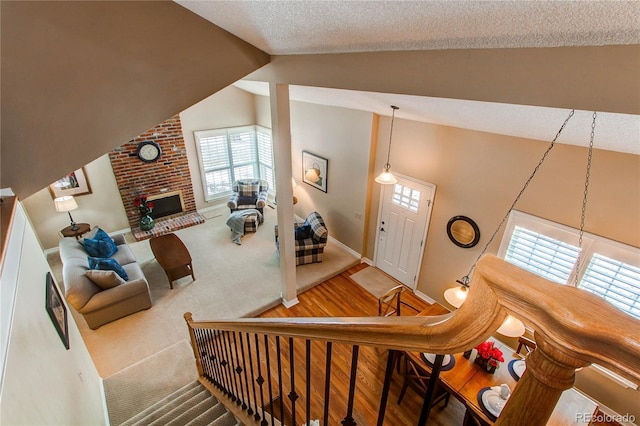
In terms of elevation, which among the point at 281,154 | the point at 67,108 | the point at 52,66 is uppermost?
the point at 52,66

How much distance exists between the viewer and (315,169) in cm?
599

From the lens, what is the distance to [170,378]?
3.47 meters

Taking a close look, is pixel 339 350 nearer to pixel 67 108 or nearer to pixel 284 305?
pixel 284 305

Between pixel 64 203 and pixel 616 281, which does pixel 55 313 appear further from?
pixel 616 281

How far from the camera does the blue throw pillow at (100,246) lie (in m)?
4.87

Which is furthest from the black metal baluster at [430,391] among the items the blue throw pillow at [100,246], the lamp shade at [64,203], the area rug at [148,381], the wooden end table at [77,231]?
the wooden end table at [77,231]

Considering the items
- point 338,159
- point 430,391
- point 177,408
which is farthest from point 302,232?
point 430,391

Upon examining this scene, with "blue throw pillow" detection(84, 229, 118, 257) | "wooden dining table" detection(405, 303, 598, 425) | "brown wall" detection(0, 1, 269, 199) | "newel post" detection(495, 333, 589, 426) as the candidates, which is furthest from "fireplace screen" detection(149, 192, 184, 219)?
"newel post" detection(495, 333, 589, 426)

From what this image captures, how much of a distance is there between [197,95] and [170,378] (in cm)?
311

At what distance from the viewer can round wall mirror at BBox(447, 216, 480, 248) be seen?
3865 millimetres

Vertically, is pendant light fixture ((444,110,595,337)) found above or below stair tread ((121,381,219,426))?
above

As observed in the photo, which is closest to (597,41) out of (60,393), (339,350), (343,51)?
→ (343,51)

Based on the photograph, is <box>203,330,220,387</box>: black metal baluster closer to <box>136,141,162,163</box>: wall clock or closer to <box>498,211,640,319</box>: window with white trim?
<box>498,211,640,319</box>: window with white trim

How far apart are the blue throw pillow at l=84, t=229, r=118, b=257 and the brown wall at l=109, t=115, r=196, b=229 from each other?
1474 mm
